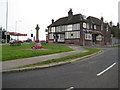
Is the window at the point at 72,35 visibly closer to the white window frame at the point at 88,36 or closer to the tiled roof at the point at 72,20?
the white window frame at the point at 88,36

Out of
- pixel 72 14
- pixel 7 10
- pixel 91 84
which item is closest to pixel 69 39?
pixel 72 14

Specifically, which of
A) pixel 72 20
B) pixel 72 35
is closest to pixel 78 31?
pixel 72 35

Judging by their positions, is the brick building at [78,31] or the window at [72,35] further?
the window at [72,35]

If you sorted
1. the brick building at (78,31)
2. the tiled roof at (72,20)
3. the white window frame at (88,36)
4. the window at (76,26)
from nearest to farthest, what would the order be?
the brick building at (78,31) → the window at (76,26) → the white window frame at (88,36) → the tiled roof at (72,20)

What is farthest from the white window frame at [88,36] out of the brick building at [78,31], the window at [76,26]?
the window at [76,26]

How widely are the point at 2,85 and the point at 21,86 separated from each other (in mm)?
851

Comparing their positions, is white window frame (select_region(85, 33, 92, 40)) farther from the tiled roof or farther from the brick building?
the tiled roof

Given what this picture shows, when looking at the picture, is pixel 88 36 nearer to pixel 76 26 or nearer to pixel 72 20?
pixel 76 26

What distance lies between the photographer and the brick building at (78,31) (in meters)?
45.2

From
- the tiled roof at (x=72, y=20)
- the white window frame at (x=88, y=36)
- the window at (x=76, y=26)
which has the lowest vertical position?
the white window frame at (x=88, y=36)

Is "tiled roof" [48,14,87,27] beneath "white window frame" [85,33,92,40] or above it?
above

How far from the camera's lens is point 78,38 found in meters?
45.1

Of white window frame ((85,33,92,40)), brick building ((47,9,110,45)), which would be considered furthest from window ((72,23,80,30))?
white window frame ((85,33,92,40))

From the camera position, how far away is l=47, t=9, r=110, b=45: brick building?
45188 millimetres
